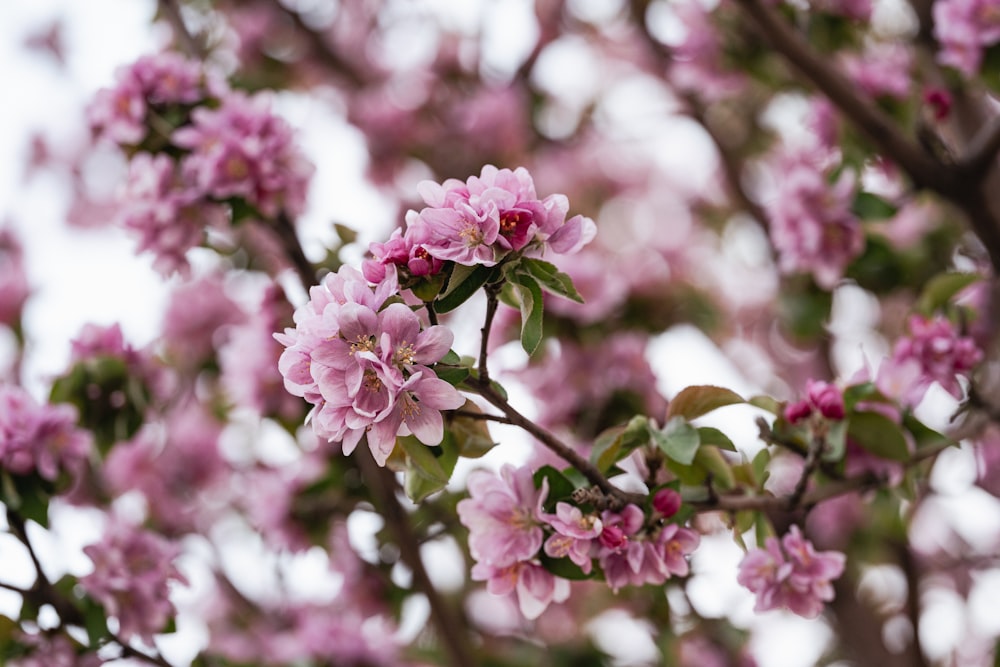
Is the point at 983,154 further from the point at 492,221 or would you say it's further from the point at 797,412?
the point at 492,221

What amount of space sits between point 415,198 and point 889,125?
1535 mm

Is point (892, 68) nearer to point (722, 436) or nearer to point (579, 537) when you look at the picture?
point (722, 436)

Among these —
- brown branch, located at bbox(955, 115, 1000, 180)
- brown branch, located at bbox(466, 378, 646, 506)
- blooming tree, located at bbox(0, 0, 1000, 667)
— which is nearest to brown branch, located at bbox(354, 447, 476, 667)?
blooming tree, located at bbox(0, 0, 1000, 667)

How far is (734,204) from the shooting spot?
283 cm

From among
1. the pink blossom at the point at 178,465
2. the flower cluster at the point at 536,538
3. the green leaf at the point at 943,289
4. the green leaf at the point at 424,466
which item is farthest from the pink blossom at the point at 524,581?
the pink blossom at the point at 178,465

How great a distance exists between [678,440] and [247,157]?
84cm

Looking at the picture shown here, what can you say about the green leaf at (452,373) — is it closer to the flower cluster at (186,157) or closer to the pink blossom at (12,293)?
the flower cluster at (186,157)

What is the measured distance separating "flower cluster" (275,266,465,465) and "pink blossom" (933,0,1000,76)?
128 cm

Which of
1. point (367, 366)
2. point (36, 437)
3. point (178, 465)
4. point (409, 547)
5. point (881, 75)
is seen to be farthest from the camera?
point (178, 465)

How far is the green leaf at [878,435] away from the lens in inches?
47.3

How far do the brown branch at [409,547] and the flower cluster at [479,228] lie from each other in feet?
2.13

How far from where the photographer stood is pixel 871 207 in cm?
171

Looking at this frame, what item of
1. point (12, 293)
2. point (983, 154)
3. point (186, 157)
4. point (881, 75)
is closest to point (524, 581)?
point (186, 157)

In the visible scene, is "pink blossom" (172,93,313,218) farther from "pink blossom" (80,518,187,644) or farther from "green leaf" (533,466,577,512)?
"green leaf" (533,466,577,512)
